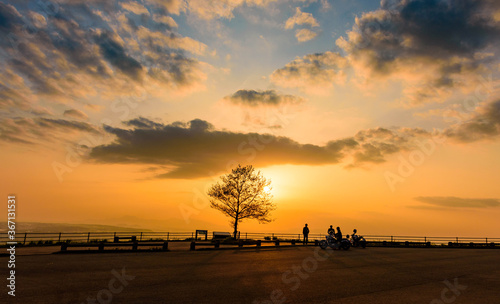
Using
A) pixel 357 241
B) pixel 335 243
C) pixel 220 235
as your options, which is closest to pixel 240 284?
pixel 335 243

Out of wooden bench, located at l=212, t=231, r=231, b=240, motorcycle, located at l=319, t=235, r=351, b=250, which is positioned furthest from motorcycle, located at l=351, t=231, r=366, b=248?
wooden bench, located at l=212, t=231, r=231, b=240

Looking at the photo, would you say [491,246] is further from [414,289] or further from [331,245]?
[414,289]

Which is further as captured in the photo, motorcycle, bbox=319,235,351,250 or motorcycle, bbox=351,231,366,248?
motorcycle, bbox=351,231,366,248

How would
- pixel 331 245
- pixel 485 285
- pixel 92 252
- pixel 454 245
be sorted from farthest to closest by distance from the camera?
1. pixel 454 245
2. pixel 331 245
3. pixel 92 252
4. pixel 485 285

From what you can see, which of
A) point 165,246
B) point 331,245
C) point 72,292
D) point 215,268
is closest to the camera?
point 72,292

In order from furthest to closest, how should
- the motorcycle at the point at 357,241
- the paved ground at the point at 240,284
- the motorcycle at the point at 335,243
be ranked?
the motorcycle at the point at 357,241
the motorcycle at the point at 335,243
the paved ground at the point at 240,284

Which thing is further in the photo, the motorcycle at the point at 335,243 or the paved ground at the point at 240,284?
the motorcycle at the point at 335,243

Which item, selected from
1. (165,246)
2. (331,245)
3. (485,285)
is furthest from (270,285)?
(331,245)

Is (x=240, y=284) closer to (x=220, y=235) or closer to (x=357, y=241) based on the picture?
(x=357, y=241)

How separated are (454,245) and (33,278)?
46.6 meters

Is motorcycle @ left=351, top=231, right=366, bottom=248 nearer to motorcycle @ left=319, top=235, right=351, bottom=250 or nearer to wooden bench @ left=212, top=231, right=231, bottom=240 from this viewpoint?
motorcycle @ left=319, top=235, right=351, bottom=250

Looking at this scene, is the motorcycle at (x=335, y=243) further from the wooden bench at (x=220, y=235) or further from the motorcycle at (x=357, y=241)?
the wooden bench at (x=220, y=235)

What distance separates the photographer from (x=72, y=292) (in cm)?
930

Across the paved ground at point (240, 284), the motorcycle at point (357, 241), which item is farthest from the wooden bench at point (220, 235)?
the paved ground at point (240, 284)
